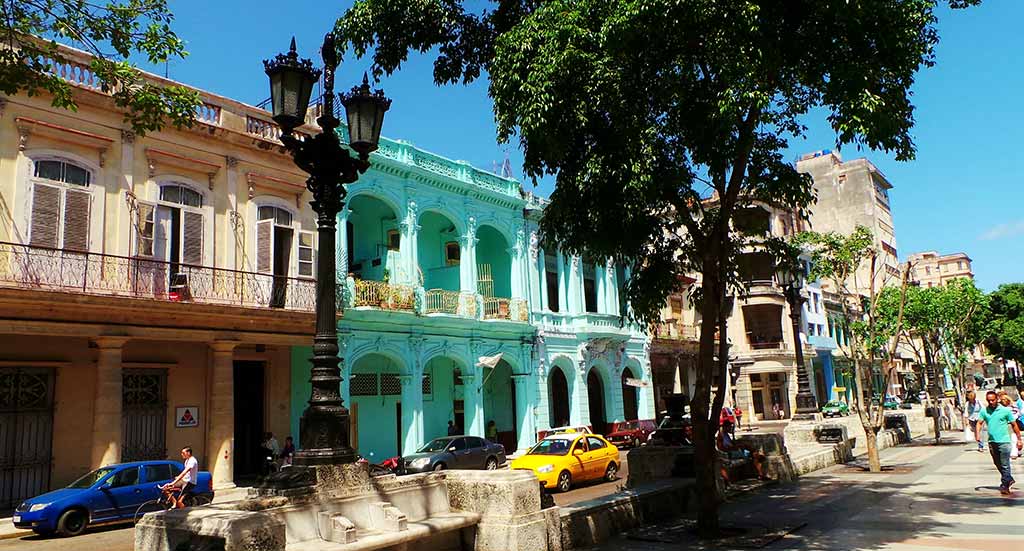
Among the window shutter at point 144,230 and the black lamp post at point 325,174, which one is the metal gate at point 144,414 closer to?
the window shutter at point 144,230

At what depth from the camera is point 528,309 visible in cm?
2772

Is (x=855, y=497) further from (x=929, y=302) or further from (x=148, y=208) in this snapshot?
(x=929, y=302)

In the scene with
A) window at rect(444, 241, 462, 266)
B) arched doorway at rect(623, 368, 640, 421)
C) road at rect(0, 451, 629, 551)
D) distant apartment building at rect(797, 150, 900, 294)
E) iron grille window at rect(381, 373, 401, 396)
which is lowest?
road at rect(0, 451, 629, 551)

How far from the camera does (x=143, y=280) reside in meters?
16.4

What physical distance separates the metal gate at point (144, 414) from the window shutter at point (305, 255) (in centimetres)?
455

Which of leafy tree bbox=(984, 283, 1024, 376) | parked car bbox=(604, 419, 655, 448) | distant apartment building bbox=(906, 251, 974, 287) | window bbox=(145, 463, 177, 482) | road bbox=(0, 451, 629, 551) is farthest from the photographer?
distant apartment building bbox=(906, 251, 974, 287)

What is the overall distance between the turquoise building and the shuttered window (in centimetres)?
86

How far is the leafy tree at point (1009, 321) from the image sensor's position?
172ft

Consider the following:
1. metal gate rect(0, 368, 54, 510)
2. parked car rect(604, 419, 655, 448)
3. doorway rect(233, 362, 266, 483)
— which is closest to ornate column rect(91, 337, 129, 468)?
metal gate rect(0, 368, 54, 510)

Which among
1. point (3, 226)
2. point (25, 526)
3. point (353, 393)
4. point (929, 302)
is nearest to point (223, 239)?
A: point (3, 226)

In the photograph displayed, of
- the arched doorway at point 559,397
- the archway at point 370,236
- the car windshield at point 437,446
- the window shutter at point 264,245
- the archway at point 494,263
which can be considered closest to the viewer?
the car windshield at point 437,446

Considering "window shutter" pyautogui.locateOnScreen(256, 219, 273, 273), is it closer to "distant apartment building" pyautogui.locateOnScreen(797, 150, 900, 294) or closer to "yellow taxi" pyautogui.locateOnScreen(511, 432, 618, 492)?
"yellow taxi" pyautogui.locateOnScreen(511, 432, 618, 492)

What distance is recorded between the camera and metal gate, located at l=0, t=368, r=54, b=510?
49.0 ft

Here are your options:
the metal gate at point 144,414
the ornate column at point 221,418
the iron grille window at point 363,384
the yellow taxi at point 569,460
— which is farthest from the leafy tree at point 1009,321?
the metal gate at point 144,414
